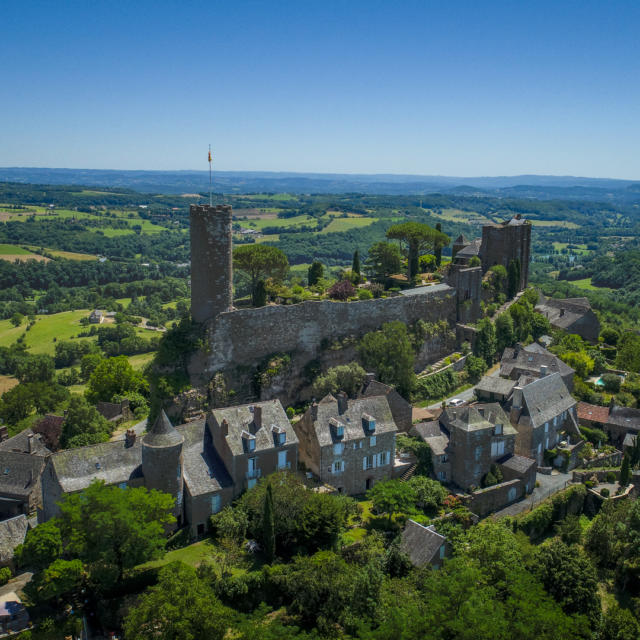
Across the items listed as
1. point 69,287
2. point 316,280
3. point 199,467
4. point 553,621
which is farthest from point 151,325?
point 553,621

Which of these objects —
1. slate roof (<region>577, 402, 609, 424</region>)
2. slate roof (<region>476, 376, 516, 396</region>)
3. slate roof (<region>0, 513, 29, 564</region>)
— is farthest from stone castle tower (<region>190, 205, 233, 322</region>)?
slate roof (<region>577, 402, 609, 424</region>)

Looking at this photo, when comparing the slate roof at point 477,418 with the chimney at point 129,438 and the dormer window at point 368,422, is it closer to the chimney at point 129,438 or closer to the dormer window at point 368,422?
the dormer window at point 368,422

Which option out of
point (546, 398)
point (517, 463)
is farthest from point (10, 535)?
point (546, 398)

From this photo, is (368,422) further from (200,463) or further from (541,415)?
(541,415)

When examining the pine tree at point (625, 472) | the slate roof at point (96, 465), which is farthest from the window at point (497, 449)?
the slate roof at point (96, 465)

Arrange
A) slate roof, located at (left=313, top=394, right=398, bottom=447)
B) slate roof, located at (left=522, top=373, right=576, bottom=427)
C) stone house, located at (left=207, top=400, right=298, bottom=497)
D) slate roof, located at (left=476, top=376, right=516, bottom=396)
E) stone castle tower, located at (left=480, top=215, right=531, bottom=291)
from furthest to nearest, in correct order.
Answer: stone castle tower, located at (left=480, top=215, right=531, bottom=291)
slate roof, located at (left=476, top=376, right=516, bottom=396)
slate roof, located at (left=522, top=373, right=576, bottom=427)
slate roof, located at (left=313, top=394, right=398, bottom=447)
stone house, located at (left=207, top=400, right=298, bottom=497)

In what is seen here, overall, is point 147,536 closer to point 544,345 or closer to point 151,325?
point 544,345

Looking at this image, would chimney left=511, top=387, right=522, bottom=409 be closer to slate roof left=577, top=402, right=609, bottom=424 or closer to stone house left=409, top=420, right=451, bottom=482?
stone house left=409, top=420, right=451, bottom=482
